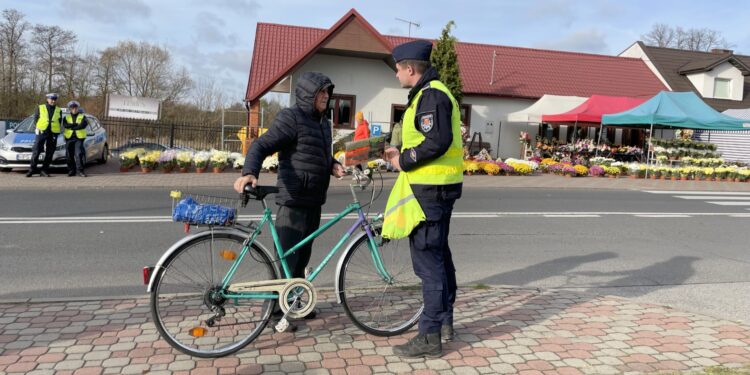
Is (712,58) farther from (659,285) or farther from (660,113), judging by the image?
(659,285)

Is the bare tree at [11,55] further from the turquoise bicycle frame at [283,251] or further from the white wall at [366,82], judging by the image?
the turquoise bicycle frame at [283,251]

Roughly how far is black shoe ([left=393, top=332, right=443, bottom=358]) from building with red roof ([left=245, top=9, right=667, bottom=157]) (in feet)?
59.8

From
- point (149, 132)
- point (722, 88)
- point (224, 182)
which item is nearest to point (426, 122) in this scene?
point (224, 182)

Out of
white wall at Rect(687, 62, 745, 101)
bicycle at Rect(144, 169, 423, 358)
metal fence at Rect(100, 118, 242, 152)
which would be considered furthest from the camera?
white wall at Rect(687, 62, 745, 101)

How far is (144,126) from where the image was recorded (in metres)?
19.9

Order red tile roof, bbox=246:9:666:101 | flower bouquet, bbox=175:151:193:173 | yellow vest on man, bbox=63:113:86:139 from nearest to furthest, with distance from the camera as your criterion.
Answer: yellow vest on man, bbox=63:113:86:139
flower bouquet, bbox=175:151:193:173
red tile roof, bbox=246:9:666:101

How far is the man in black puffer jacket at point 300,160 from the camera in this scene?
13.2ft

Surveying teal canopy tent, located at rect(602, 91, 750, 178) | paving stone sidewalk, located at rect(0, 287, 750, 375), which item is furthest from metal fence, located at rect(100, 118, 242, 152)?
paving stone sidewalk, located at rect(0, 287, 750, 375)

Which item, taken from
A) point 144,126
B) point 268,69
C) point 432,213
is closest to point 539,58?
point 268,69

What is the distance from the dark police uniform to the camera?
3582 millimetres

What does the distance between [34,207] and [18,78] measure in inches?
1329

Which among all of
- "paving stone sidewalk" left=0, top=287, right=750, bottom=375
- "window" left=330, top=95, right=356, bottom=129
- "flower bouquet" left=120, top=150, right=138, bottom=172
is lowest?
"paving stone sidewalk" left=0, top=287, right=750, bottom=375

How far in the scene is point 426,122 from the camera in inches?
142

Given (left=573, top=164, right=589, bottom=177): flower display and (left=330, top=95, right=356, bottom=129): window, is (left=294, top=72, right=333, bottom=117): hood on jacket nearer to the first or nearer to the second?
(left=573, top=164, right=589, bottom=177): flower display
